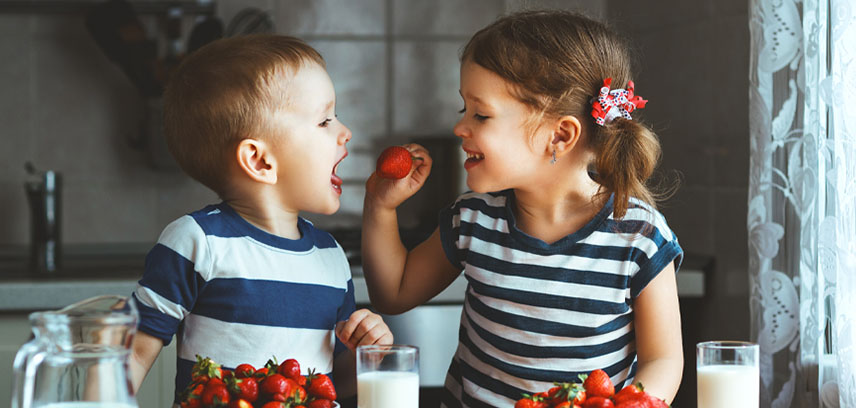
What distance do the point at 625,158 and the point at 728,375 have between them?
0.34 m

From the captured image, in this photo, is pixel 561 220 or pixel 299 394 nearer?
pixel 299 394

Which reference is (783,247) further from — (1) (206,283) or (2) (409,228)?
(2) (409,228)

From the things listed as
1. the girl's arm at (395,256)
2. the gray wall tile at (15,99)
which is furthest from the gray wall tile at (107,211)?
the girl's arm at (395,256)

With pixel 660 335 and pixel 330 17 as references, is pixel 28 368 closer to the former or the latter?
pixel 660 335

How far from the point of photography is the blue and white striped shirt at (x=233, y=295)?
0.98 m

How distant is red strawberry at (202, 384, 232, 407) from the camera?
2.39ft

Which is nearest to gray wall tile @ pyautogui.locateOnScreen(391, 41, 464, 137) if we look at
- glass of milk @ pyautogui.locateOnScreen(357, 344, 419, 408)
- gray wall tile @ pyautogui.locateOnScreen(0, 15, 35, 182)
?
gray wall tile @ pyautogui.locateOnScreen(0, 15, 35, 182)

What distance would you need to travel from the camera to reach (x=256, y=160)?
1.06 meters

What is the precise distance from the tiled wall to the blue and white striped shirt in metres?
1.25

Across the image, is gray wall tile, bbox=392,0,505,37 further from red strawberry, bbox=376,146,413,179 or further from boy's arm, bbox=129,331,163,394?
boy's arm, bbox=129,331,163,394

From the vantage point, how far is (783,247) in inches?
54.2

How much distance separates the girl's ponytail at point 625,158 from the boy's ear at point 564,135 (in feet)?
0.13

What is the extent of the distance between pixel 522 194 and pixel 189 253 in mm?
443

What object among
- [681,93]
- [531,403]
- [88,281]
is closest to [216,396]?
[531,403]
